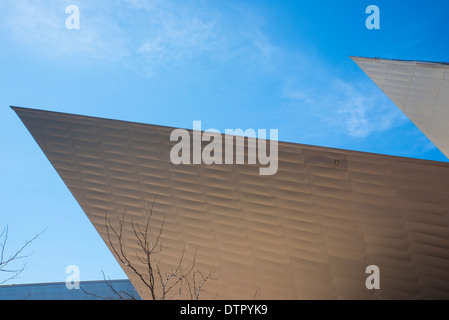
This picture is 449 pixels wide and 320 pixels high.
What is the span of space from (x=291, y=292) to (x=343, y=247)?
1.64 meters

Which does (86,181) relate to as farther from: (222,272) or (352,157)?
(352,157)

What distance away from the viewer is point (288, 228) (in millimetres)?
7762

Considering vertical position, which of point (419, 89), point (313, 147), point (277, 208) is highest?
point (419, 89)

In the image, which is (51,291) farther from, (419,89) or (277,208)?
(419,89)

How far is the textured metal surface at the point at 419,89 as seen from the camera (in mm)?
11206

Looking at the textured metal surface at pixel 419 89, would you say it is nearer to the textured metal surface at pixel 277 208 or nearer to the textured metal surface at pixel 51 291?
the textured metal surface at pixel 277 208

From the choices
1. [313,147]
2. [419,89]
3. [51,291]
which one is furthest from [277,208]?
[51,291]

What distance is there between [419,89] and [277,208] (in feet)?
24.5

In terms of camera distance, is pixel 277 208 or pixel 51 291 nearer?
pixel 277 208

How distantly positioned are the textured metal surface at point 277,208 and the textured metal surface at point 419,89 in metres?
5.86

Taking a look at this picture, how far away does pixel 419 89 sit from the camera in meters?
12.1

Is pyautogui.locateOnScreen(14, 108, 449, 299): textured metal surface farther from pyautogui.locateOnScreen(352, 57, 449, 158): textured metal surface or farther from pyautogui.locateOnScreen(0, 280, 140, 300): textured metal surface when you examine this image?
pyautogui.locateOnScreen(0, 280, 140, 300): textured metal surface
